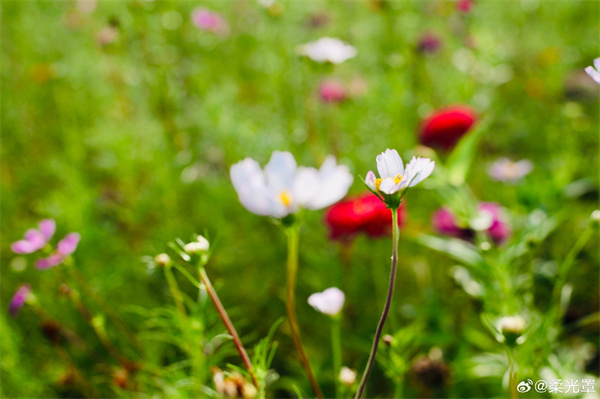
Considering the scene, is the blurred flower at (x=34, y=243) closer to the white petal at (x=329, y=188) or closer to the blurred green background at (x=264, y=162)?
the blurred green background at (x=264, y=162)

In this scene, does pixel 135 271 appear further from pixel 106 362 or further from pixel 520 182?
pixel 520 182

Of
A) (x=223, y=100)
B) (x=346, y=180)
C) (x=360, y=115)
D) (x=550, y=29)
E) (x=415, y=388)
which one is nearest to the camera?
(x=346, y=180)

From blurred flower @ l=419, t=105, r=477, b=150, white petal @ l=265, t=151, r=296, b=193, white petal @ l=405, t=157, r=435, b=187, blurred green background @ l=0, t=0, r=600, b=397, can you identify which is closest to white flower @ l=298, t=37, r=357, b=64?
blurred green background @ l=0, t=0, r=600, b=397

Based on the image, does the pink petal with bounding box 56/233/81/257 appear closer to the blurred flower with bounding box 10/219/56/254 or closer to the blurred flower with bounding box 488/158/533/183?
the blurred flower with bounding box 10/219/56/254

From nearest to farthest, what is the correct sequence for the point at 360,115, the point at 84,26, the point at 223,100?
the point at 223,100, the point at 360,115, the point at 84,26

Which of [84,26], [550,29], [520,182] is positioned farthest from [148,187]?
[550,29]

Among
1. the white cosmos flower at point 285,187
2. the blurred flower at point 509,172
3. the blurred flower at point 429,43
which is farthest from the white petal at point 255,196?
the blurred flower at point 429,43
